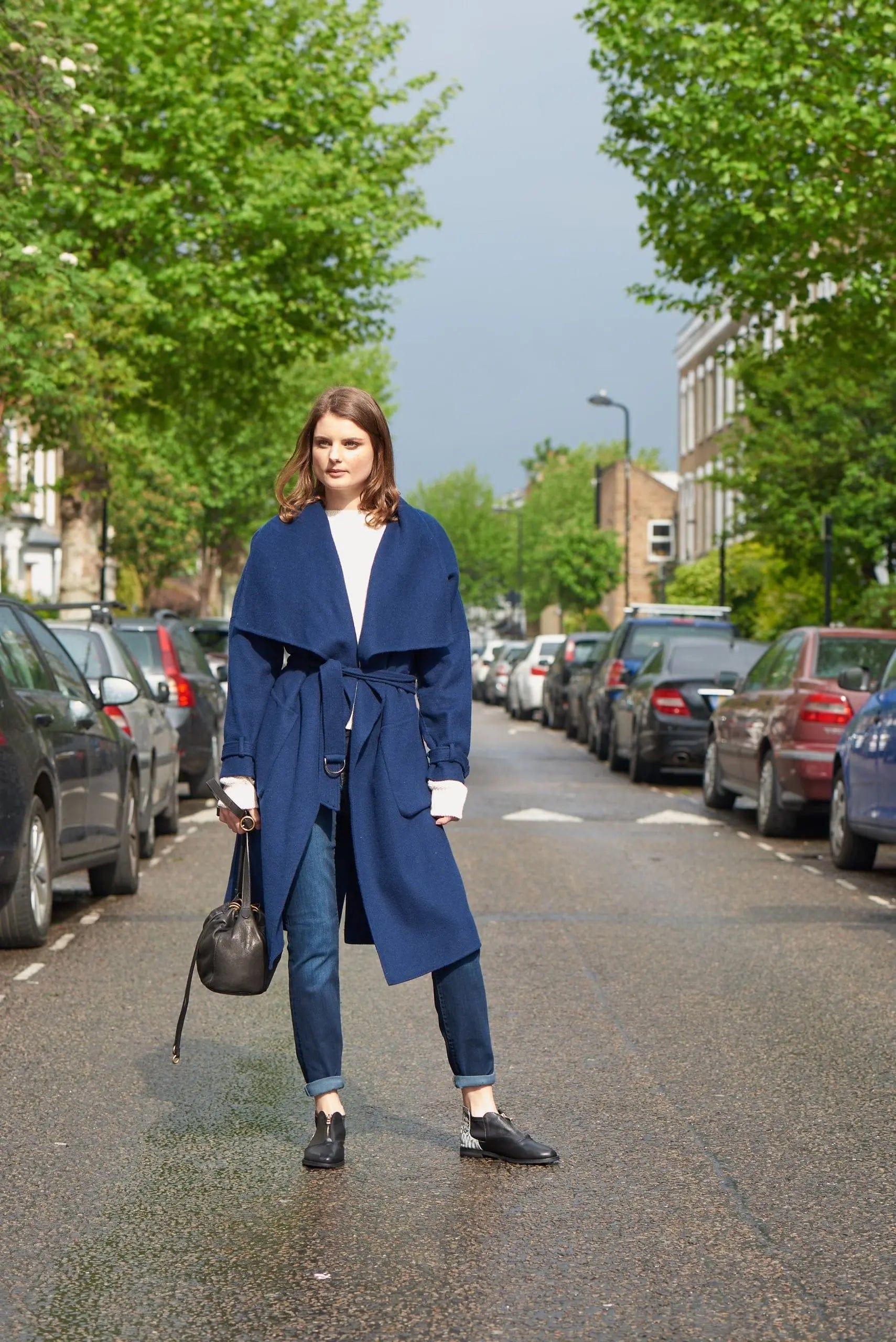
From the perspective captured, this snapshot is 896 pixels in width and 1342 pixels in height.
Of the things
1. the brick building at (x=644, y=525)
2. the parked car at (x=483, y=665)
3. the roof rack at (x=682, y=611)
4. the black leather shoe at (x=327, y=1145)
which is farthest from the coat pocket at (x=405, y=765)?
the brick building at (x=644, y=525)

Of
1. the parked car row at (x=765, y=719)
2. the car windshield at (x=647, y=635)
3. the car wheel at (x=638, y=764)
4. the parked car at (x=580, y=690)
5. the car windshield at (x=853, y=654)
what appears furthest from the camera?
the parked car at (x=580, y=690)

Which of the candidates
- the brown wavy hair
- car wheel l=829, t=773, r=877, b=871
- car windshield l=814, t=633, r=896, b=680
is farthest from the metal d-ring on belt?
car windshield l=814, t=633, r=896, b=680

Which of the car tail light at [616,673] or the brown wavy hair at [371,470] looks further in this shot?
the car tail light at [616,673]

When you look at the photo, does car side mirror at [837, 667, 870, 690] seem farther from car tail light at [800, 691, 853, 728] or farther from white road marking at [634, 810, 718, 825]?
white road marking at [634, 810, 718, 825]

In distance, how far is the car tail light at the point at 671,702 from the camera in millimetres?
21859

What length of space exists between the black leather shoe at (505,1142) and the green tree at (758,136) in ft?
58.3

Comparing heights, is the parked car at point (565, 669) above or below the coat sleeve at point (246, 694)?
below

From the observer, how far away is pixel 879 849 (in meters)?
16.0

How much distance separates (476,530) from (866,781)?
115 metres

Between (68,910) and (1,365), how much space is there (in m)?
8.45

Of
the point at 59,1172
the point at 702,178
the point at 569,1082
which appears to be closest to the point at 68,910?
the point at 569,1082

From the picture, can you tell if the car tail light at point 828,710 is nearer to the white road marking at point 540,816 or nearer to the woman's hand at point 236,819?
the white road marking at point 540,816

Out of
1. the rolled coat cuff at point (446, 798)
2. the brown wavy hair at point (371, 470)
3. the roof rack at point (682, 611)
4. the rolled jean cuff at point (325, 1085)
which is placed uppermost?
the brown wavy hair at point (371, 470)

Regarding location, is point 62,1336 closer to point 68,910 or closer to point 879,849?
point 68,910
